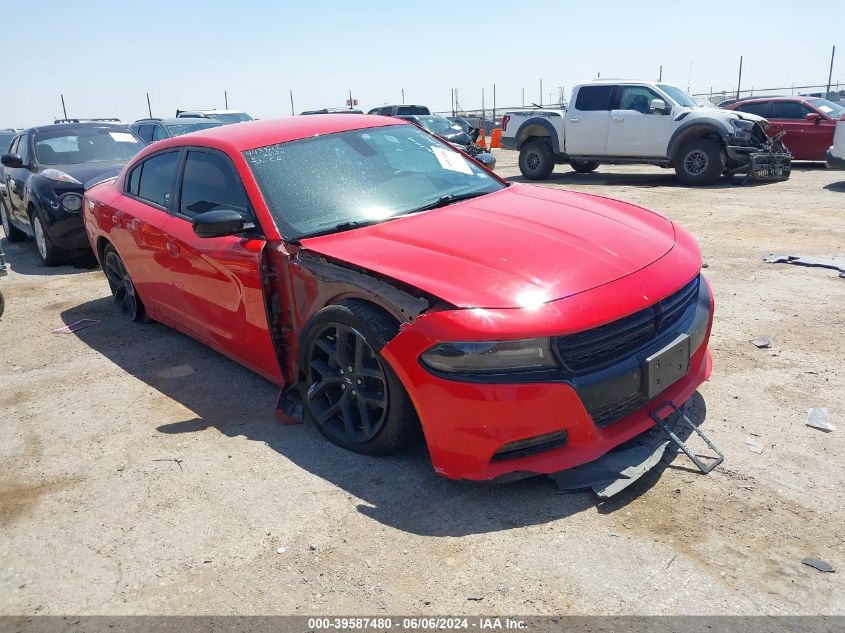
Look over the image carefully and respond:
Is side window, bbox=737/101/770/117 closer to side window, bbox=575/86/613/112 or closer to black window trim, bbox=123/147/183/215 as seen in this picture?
side window, bbox=575/86/613/112

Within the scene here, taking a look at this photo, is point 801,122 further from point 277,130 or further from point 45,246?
point 45,246

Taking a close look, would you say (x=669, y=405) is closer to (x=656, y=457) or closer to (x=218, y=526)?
(x=656, y=457)

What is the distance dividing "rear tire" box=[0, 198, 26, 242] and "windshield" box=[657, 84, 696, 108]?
1141 centimetres

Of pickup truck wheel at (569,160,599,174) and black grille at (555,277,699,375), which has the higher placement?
black grille at (555,277,699,375)

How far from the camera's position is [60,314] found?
649 cm

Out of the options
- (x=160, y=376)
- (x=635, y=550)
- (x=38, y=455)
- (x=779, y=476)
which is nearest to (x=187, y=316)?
(x=160, y=376)

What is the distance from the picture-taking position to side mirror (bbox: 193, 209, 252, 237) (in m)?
3.69

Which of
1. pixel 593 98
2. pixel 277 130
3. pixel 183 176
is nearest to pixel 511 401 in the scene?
pixel 277 130

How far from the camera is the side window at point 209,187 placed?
4.07 meters

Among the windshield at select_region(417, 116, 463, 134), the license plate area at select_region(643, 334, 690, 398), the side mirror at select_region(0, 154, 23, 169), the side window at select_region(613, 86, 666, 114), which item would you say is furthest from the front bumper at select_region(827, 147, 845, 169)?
the side mirror at select_region(0, 154, 23, 169)

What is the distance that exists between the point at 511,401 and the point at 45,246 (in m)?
7.44

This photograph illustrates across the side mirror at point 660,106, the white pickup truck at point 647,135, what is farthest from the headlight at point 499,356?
the side mirror at point 660,106

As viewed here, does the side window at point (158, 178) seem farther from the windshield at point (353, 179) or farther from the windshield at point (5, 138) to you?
the windshield at point (5, 138)

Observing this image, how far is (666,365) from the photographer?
3.08 metres
